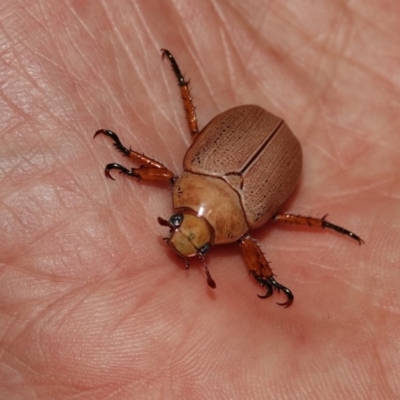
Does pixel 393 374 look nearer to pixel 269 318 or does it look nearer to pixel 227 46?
pixel 269 318

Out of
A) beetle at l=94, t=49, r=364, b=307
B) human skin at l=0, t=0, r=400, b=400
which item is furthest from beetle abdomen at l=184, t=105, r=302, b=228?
human skin at l=0, t=0, r=400, b=400

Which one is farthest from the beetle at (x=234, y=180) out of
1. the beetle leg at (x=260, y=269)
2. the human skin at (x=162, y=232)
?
the human skin at (x=162, y=232)

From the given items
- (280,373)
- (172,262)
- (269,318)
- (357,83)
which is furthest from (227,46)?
(280,373)

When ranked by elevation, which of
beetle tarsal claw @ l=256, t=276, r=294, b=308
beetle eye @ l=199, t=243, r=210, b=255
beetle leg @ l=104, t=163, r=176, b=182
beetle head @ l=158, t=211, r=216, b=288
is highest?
beetle leg @ l=104, t=163, r=176, b=182

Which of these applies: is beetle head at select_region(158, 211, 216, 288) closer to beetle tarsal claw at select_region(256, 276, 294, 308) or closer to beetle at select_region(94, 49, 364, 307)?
beetle at select_region(94, 49, 364, 307)

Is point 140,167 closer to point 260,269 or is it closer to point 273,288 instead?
point 260,269

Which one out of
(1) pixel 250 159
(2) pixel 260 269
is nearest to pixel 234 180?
(1) pixel 250 159

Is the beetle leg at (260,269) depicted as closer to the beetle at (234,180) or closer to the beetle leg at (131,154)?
the beetle at (234,180)

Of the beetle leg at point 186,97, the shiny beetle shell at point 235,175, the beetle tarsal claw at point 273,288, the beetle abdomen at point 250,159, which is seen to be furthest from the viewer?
the beetle leg at point 186,97
